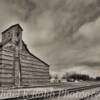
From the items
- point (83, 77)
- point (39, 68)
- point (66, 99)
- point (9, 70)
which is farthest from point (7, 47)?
point (83, 77)

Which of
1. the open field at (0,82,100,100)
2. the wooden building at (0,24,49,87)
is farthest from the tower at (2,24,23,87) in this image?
the open field at (0,82,100,100)

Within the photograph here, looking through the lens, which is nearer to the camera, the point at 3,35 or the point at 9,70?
the point at 9,70

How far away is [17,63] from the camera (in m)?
35.9

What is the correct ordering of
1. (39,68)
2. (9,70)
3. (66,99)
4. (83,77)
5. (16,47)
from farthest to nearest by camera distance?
1. (83,77)
2. (39,68)
3. (16,47)
4. (9,70)
5. (66,99)

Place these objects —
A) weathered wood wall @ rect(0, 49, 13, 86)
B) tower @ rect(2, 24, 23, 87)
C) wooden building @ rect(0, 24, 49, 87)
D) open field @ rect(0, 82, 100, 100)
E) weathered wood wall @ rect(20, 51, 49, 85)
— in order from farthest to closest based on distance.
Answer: weathered wood wall @ rect(20, 51, 49, 85) → tower @ rect(2, 24, 23, 87) → wooden building @ rect(0, 24, 49, 87) → weathered wood wall @ rect(0, 49, 13, 86) → open field @ rect(0, 82, 100, 100)

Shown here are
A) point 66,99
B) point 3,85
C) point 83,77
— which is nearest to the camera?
point 66,99

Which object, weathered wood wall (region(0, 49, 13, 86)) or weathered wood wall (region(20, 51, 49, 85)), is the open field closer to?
weathered wood wall (region(0, 49, 13, 86))

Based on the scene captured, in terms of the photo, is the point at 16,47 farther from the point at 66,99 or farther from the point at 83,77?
the point at 83,77

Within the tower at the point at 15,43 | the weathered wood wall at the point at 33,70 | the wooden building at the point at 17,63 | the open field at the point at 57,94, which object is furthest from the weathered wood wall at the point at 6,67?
the open field at the point at 57,94

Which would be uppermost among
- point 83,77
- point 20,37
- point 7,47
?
point 20,37

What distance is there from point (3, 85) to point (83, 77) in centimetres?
11497

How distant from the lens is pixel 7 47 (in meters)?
34.4

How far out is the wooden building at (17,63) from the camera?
3294cm

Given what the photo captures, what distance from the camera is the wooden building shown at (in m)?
32.9
